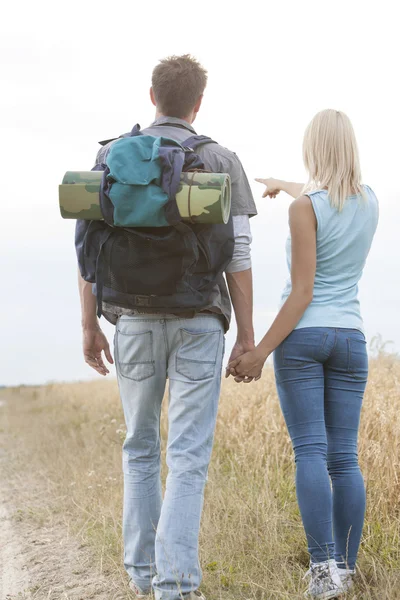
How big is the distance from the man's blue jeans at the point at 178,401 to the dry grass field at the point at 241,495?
50cm

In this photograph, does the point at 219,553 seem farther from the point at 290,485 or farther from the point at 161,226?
the point at 161,226

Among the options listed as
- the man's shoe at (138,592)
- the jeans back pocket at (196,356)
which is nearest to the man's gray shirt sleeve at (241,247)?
the jeans back pocket at (196,356)

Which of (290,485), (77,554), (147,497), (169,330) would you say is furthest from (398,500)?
(77,554)

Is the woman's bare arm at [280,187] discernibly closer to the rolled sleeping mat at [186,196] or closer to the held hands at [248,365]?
the rolled sleeping mat at [186,196]

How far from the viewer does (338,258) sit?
11.5 ft

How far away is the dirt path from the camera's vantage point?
14.4ft

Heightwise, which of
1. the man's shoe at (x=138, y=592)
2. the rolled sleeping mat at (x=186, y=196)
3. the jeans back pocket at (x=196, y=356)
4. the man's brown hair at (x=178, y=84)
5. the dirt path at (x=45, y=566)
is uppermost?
the man's brown hair at (x=178, y=84)

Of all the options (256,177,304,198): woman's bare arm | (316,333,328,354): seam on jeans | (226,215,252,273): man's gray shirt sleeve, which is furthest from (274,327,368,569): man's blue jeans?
(256,177,304,198): woman's bare arm

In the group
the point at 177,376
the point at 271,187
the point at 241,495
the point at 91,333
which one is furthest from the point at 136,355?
the point at 241,495

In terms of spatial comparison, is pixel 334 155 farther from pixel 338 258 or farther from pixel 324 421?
pixel 324 421

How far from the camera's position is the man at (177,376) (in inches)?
135

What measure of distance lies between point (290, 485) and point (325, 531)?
171 cm

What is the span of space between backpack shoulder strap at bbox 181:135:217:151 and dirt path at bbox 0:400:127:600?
97.1 inches

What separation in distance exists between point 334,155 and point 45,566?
11.4 ft
